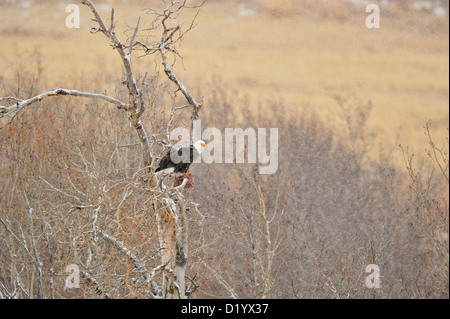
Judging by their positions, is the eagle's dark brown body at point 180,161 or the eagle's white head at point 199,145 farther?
the eagle's white head at point 199,145

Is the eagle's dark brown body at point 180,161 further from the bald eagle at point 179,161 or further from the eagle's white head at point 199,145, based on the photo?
the eagle's white head at point 199,145

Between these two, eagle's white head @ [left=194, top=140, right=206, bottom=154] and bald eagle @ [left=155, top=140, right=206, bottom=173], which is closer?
bald eagle @ [left=155, top=140, right=206, bottom=173]

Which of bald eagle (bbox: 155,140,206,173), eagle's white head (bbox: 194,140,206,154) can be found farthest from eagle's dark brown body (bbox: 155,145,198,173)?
eagle's white head (bbox: 194,140,206,154)

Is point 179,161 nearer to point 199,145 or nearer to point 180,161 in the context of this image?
point 180,161

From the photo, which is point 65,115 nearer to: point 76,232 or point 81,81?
point 76,232

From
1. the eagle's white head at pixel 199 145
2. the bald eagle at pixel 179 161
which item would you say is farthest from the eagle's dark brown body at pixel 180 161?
the eagle's white head at pixel 199 145

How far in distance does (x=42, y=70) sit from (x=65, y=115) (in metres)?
4.59

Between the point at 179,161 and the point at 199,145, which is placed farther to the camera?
the point at 199,145

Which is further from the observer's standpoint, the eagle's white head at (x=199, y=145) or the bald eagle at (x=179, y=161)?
the eagle's white head at (x=199, y=145)

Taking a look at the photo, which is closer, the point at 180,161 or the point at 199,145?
the point at 180,161

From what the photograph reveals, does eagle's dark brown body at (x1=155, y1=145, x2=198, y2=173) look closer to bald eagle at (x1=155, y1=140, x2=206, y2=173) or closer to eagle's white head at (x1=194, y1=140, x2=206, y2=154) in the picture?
bald eagle at (x1=155, y1=140, x2=206, y2=173)

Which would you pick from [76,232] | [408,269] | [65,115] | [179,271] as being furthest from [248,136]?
[179,271]

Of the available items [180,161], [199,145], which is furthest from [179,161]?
[199,145]
